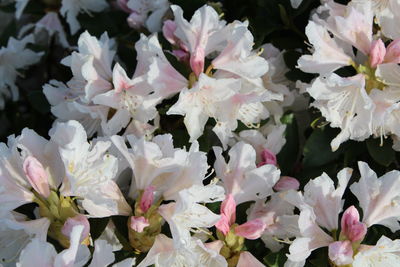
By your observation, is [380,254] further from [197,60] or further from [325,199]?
[197,60]

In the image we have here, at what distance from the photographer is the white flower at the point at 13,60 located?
5.48ft

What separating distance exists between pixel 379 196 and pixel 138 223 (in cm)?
40

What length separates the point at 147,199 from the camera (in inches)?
45.4

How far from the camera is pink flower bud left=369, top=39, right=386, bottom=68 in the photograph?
1242 mm

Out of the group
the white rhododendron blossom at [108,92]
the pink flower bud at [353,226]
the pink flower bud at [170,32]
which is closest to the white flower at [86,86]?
the white rhododendron blossom at [108,92]

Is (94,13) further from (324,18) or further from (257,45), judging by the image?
(324,18)

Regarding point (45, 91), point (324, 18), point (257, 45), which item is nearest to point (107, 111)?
point (45, 91)

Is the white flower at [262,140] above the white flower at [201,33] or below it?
below

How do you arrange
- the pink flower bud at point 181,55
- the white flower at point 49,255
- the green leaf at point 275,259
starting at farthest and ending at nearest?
the pink flower bud at point 181,55 < the green leaf at point 275,259 < the white flower at point 49,255

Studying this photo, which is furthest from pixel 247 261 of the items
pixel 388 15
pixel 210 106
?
pixel 388 15

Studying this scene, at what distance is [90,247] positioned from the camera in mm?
1166

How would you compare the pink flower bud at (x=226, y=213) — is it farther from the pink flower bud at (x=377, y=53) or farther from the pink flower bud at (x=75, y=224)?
the pink flower bud at (x=377, y=53)

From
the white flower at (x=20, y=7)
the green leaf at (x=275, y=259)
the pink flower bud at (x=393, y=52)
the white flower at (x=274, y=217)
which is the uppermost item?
the pink flower bud at (x=393, y=52)

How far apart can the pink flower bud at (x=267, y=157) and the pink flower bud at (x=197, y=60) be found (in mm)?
200
